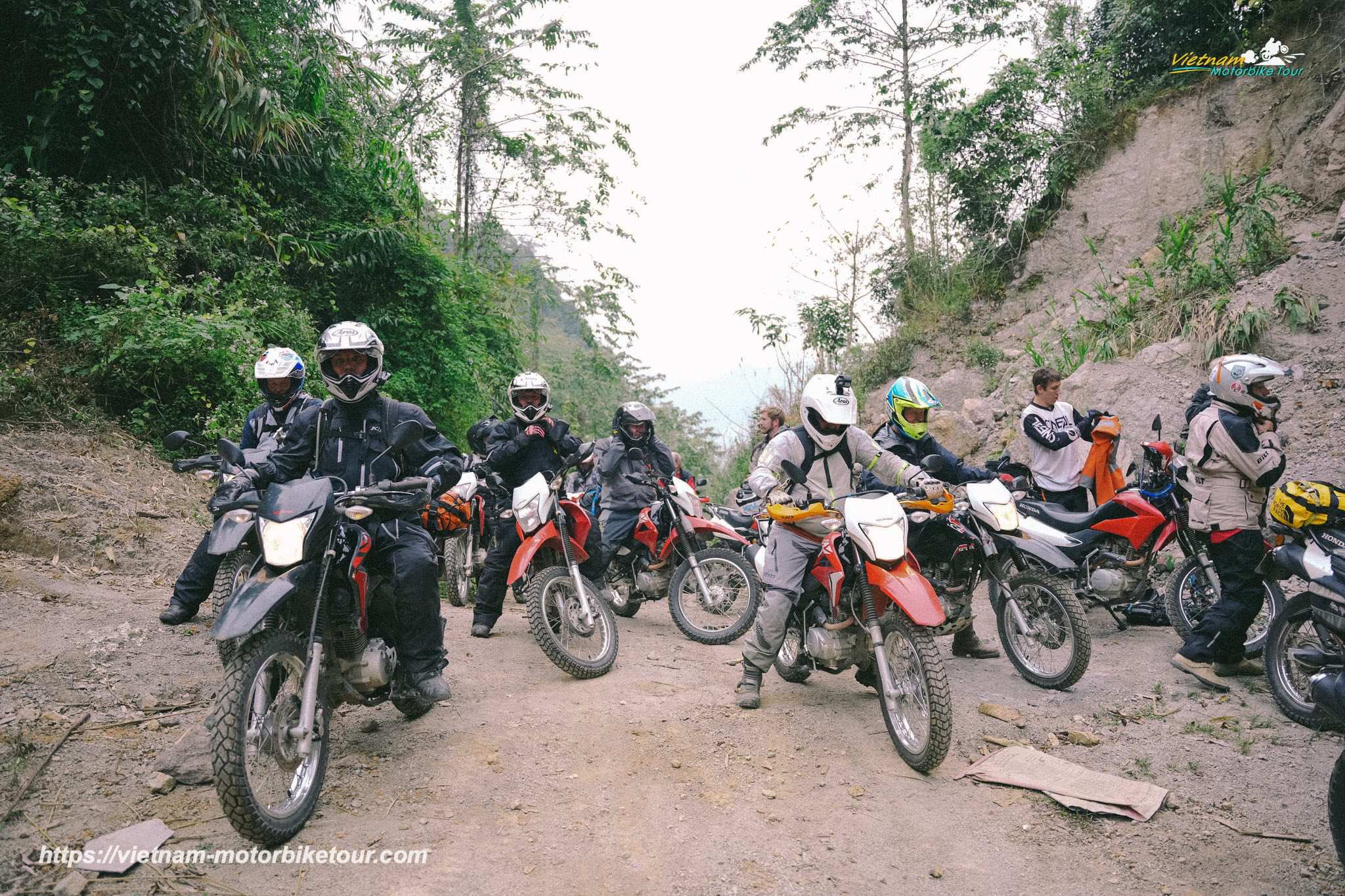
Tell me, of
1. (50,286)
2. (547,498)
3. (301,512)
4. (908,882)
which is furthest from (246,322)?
(908,882)

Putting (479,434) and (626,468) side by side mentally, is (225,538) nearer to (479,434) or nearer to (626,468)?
(479,434)

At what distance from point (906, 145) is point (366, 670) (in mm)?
15483

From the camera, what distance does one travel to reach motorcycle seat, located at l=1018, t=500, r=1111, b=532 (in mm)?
6316

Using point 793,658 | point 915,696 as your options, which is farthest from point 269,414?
point 915,696

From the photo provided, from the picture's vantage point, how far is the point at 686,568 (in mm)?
7000

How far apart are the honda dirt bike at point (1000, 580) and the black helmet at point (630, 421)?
2.87 meters

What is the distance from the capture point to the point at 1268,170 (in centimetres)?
1084

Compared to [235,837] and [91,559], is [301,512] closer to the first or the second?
[235,837]

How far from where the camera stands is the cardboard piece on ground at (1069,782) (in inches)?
139

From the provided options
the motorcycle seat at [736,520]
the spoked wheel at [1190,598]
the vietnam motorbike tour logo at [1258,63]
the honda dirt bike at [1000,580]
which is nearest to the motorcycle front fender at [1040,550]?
the honda dirt bike at [1000,580]

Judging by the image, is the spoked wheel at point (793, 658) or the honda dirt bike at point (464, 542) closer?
the spoked wheel at point (793, 658)

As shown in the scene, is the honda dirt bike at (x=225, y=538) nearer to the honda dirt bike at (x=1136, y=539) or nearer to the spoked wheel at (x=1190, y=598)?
the honda dirt bike at (x=1136, y=539)

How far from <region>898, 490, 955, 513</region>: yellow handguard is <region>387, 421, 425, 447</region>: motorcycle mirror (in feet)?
9.00

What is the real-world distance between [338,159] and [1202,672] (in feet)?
43.3
